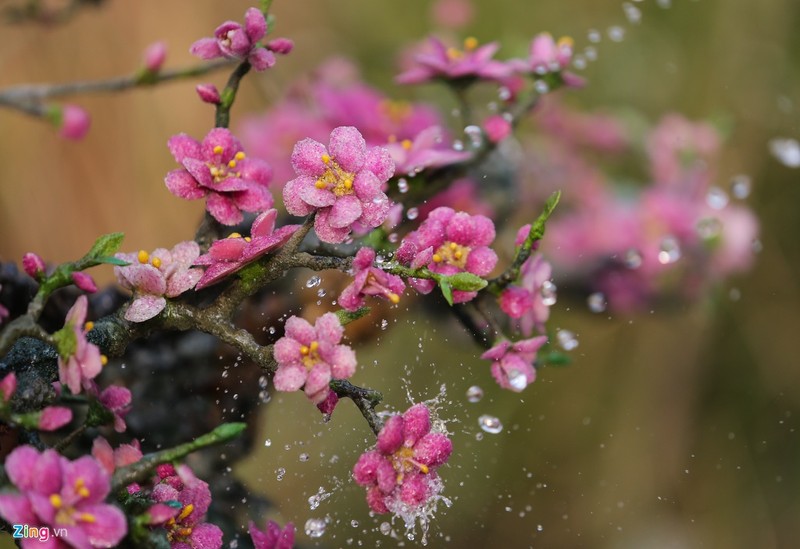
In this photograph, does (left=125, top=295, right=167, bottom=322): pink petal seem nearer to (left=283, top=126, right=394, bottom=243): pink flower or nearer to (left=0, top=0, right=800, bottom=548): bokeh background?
(left=283, top=126, right=394, bottom=243): pink flower

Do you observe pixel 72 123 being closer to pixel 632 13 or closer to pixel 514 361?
pixel 514 361

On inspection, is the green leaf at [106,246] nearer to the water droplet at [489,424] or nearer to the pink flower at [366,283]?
the pink flower at [366,283]

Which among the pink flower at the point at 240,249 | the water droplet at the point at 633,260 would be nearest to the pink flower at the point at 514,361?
the pink flower at the point at 240,249

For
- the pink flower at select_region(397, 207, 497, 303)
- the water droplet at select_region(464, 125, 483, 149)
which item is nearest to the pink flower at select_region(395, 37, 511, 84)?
the water droplet at select_region(464, 125, 483, 149)

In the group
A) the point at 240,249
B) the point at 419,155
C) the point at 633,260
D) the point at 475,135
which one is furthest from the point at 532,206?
the point at 240,249

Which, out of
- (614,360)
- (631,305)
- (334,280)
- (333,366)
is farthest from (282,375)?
(614,360)

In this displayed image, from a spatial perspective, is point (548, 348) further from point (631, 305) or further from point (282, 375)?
point (631, 305)
